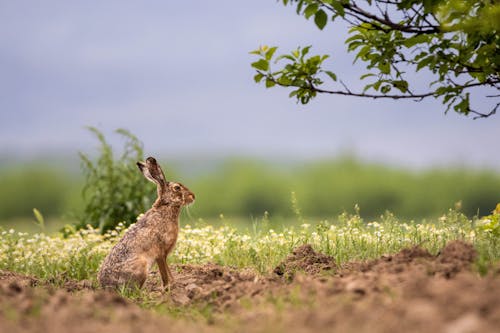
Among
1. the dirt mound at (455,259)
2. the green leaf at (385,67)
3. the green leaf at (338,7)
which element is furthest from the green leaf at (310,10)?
the dirt mound at (455,259)

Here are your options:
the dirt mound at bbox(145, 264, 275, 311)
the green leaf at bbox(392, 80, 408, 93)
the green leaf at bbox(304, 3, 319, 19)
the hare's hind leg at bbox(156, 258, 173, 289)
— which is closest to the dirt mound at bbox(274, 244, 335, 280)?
the dirt mound at bbox(145, 264, 275, 311)

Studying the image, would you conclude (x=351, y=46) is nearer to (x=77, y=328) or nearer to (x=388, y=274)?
(x=388, y=274)

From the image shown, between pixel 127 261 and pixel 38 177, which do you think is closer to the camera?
pixel 127 261

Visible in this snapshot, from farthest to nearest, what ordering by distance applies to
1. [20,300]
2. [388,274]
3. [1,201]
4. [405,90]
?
[1,201]
[405,90]
[388,274]
[20,300]

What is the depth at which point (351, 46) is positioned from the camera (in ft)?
24.7

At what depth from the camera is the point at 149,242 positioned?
299 inches

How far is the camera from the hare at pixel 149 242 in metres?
7.50

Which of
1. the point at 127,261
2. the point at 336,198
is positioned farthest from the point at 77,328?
the point at 336,198

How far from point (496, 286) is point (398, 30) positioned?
349 cm

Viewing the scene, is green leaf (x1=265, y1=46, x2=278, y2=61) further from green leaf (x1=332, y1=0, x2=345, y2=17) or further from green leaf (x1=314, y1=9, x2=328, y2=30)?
green leaf (x1=332, y1=0, x2=345, y2=17)

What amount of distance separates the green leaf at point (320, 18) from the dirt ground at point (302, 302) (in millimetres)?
2460

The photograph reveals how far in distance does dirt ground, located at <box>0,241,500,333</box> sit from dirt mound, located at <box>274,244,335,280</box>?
1 cm

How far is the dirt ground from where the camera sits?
14.5 ft

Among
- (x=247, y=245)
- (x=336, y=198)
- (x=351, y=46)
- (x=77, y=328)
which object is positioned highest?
(x=351, y=46)
